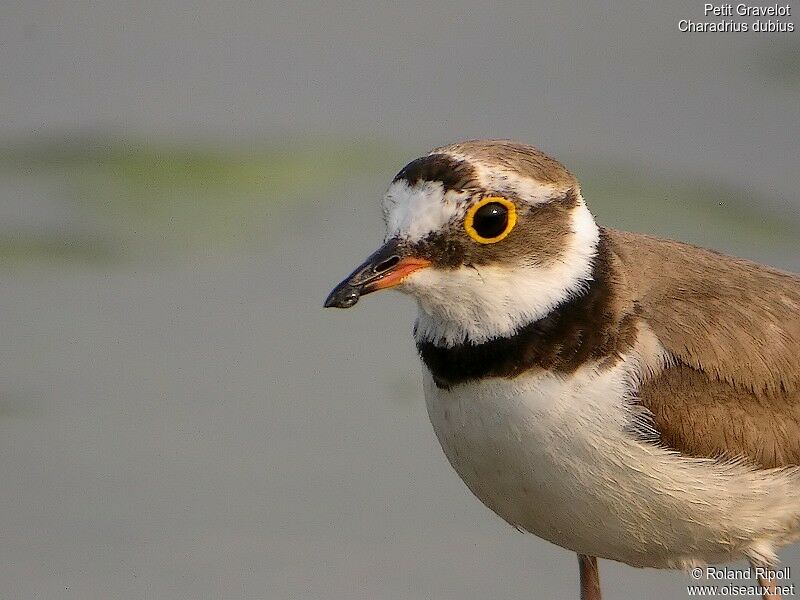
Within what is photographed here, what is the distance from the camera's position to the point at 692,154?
1030 centimetres

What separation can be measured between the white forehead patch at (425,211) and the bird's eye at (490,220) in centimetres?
5

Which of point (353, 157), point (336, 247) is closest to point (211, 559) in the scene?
point (336, 247)

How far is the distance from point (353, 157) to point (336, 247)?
124 centimetres

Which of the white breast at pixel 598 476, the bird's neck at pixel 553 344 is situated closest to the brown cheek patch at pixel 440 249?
the bird's neck at pixel 553 344

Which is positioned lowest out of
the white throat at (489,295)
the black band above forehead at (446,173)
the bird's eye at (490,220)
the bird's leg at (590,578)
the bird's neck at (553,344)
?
the bird's leg at (590,578)

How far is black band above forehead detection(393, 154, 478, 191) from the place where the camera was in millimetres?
4945

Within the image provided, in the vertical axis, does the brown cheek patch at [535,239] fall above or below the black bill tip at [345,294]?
above

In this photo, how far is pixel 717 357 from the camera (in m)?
5.28

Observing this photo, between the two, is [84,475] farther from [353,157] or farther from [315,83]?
[315,83]

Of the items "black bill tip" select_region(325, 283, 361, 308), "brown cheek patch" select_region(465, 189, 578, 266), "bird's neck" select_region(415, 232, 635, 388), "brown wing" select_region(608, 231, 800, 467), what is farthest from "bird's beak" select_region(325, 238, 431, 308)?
"brown wing" select_region(608, 231, 800, 467)

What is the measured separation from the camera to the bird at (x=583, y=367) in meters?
4.98

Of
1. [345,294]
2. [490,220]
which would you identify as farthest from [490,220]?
[345,294]

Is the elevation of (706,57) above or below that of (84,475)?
above

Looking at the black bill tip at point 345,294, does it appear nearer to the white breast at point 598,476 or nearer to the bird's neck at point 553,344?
the bird's neck at point 553,344
